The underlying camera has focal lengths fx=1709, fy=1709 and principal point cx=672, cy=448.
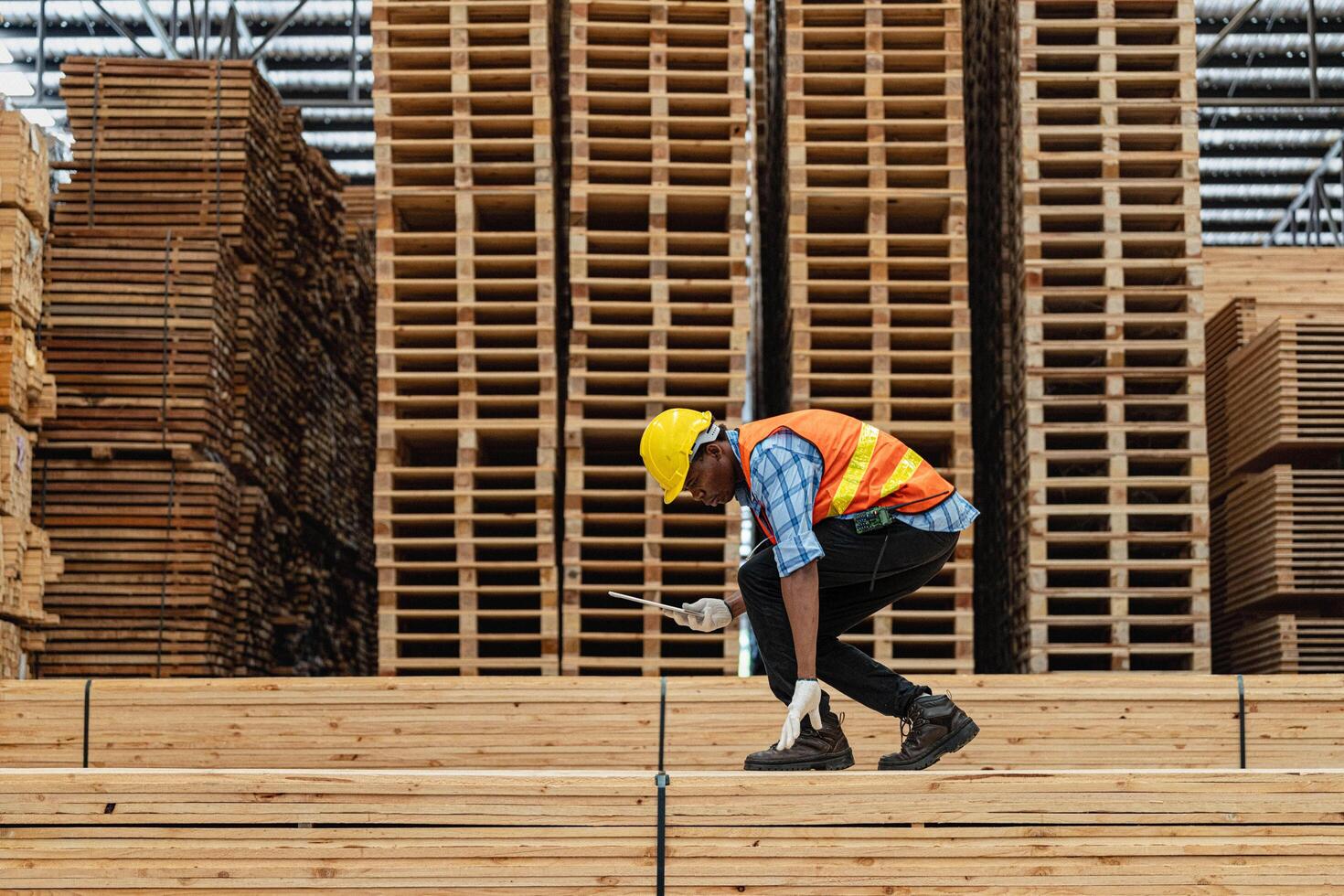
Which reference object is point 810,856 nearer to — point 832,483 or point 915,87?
point 832,483

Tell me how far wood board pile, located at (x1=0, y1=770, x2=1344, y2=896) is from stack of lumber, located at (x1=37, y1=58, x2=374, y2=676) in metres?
4.97

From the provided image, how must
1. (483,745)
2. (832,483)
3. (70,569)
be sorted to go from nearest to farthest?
→ (832,483), (483,745), (70,569)

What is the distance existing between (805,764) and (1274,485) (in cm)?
463

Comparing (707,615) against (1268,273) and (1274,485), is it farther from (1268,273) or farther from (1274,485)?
(1268,273)

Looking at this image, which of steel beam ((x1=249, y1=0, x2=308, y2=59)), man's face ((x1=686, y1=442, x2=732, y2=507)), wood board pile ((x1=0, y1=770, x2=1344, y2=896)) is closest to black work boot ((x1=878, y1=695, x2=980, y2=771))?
wood board pile ((x1=0, y1=770, x2=1344, y2=896))

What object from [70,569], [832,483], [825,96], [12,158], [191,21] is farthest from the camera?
[191,21]

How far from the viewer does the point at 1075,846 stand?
4.46 metres

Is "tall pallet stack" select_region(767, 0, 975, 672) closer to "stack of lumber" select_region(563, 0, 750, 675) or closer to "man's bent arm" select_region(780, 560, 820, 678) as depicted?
"stack of lumber" select_region(563, 0, 750, 675)

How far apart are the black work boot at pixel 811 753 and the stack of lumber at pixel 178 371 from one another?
516cm

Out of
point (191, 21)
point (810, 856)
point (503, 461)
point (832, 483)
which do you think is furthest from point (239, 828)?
point (191, 21)

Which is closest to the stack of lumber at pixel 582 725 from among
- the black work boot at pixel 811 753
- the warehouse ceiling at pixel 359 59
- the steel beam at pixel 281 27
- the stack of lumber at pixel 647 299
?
the black work boot at pixel 811 753

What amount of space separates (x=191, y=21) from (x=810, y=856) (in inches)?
668

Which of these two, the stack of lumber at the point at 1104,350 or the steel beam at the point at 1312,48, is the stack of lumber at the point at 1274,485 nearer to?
the stack of lumber at the point at 1104,350

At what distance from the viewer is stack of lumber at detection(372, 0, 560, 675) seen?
7.96m
